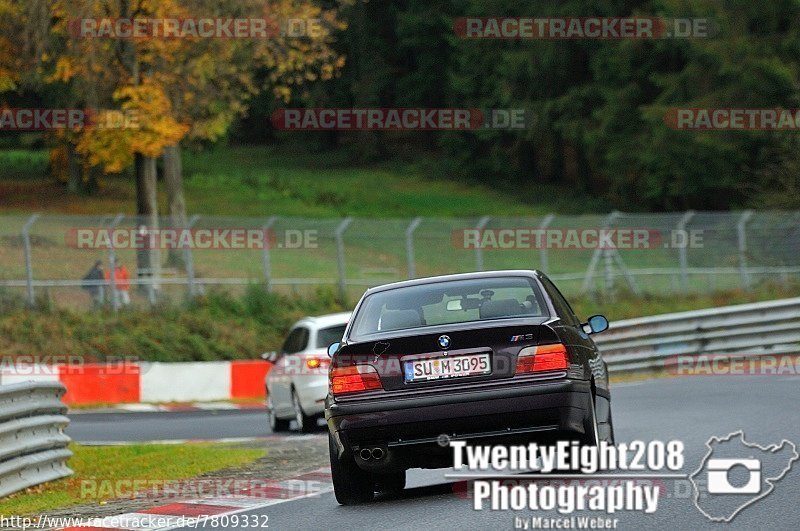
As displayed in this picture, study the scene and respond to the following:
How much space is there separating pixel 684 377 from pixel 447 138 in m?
58.7

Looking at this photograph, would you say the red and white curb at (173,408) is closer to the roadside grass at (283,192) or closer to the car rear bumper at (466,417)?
the car rear bumper at (466,417)

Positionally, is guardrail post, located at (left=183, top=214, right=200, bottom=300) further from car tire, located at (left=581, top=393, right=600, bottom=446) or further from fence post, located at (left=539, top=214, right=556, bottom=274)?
car tire, located at (left=581, top=393, right=600, bottom=446)

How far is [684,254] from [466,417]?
75.1 feet

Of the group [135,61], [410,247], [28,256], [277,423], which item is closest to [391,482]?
[277,423]

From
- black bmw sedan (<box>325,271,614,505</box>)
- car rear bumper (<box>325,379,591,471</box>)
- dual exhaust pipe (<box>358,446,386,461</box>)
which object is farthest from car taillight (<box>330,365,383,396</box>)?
dual exhaust pipe (<box>358,446,386,461</box>)

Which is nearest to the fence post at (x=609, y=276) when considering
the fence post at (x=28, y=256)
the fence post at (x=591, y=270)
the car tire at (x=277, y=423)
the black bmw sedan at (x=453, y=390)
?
the fence post at (x=591, y=270)

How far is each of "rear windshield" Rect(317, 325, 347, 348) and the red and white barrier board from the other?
25.3 ft

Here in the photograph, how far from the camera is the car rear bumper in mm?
10227

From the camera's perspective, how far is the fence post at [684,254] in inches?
1262

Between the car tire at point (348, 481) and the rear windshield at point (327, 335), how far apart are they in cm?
868

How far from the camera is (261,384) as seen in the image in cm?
2773

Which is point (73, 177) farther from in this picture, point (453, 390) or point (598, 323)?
point (453, 390)

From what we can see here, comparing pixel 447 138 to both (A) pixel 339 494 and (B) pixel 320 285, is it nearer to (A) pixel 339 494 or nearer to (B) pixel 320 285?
(B) pixel 320 285

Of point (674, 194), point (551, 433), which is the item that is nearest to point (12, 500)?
point (551, 433)
